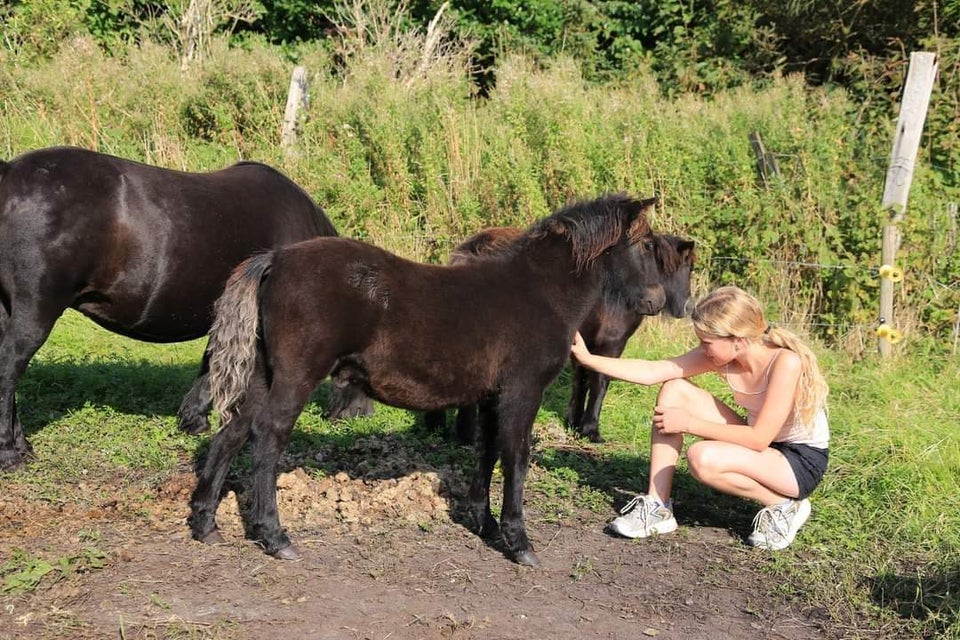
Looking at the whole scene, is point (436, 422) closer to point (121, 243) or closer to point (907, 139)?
point (121, 243)

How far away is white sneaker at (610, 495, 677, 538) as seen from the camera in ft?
17.2

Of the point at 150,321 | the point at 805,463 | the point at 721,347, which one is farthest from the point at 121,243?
the point at 805,463

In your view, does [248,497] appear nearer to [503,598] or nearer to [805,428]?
[503,598]

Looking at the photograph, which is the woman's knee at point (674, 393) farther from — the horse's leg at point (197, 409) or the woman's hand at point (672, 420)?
the horse's leg at point (197, 409)

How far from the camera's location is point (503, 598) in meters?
4.46

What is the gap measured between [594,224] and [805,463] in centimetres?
171

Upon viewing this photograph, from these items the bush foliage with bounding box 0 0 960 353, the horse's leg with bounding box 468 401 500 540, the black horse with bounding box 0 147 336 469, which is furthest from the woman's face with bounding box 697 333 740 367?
the bush foliage with bounding box 0 0 960 353

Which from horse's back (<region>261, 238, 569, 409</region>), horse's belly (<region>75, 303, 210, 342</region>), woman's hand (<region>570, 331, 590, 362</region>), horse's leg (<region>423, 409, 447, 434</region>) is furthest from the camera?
horse's leg (<region>423, 409, 447, 434</region>)

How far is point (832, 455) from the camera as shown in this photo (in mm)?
6266

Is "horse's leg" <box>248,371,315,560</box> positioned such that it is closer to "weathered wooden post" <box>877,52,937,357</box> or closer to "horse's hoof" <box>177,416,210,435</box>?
"horse's hoof" <box>177,416,210,435</box>

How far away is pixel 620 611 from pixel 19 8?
15178 mm

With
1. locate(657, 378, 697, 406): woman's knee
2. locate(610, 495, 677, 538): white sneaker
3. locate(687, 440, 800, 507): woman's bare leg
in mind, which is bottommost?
locate(610, 495, 677, 538): white sneaker

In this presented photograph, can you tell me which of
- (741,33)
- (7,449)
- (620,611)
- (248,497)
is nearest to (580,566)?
(620,611)

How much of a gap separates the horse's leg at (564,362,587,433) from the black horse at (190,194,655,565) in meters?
1.93
